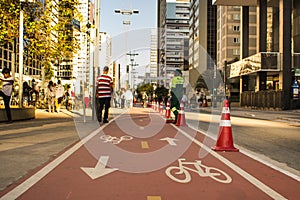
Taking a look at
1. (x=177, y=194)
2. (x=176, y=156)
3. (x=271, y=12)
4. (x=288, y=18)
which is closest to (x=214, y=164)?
(x=176, y=156)

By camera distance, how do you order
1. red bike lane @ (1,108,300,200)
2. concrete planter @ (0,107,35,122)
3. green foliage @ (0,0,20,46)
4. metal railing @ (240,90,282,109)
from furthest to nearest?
metal railing @ (240,90,282,109), green foliage @ (0,0,20,46), concrete planter @ (0,107,35,122), red bike lane @ (1,108,300,200)

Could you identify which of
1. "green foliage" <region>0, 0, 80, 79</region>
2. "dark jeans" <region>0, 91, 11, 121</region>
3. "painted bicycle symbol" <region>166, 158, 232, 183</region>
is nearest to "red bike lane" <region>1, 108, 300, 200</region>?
"painted bicycle symbol" <region>166, 158, 232, 183</region>

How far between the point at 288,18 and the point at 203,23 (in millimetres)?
72686

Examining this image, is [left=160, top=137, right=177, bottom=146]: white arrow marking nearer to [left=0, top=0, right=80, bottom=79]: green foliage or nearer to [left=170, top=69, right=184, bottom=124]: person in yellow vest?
[left=170, top=69, right=184, bottom=124]: person in yellow vest

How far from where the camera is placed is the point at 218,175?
584 cm

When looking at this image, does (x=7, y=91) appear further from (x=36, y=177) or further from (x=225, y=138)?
(x=36, y=177)

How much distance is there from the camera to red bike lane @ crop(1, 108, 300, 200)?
15.5 ft

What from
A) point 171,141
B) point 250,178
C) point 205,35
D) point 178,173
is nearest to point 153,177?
point 178,173

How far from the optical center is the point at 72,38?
66.8ft

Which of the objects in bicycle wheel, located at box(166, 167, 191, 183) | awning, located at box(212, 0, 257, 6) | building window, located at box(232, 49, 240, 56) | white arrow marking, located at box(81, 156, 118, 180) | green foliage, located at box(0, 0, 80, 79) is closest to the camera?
bicycle wheel, located at box(166, 167, 191, 183)

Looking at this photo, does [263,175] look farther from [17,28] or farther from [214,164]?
[17,28]

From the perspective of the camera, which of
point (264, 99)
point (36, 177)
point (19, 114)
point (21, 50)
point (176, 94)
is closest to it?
point (36, 177)

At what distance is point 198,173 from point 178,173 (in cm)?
29

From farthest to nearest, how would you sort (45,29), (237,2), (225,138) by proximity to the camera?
(237,2) < (45,29) < (225,138)
